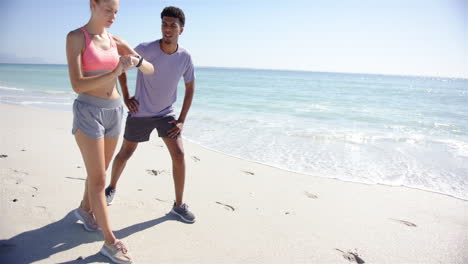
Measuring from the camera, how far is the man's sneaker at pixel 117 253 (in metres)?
2.24

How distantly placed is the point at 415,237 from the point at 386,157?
3505 millimetres

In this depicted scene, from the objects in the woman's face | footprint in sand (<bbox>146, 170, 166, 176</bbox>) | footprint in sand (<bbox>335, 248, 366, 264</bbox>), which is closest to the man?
the woman's face

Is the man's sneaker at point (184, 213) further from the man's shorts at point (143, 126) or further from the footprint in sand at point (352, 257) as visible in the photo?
the footprint in sand at point (352, 257)

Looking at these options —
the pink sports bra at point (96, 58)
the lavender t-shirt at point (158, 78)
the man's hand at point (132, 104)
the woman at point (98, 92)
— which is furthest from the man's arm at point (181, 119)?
the pink sports bra at point (96, 58)

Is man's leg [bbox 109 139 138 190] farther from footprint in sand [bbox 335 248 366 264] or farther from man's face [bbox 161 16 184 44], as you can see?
footprint in sand [bbox 335 248 366 264]

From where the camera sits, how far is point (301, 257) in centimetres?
259

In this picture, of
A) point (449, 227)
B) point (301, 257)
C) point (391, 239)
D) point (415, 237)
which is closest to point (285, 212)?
point (301, 257)

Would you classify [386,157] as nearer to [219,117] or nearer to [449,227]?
[449,227]

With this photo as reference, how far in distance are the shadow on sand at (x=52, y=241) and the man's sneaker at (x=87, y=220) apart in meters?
0.04

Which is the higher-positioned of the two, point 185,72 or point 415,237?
point 185,72

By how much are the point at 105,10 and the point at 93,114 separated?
70 centimetres

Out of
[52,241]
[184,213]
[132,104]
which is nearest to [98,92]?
[132,104]

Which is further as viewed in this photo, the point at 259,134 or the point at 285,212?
the point at 259,134

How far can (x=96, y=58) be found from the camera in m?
2.08
